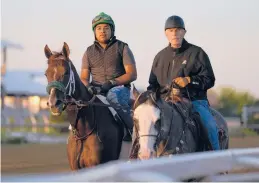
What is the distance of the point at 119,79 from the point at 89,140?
98cm

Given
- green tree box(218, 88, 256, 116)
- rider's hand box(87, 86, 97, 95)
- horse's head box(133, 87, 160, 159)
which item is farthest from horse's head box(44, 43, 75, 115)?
green tree box(218, 88, 256, 116)

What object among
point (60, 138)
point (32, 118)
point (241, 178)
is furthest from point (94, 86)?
point (32, 118)

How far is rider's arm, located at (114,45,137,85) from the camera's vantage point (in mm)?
8820

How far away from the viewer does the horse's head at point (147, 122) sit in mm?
6586

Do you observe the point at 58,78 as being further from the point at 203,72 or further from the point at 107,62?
the point at 203,72

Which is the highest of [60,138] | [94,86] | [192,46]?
[192,46]

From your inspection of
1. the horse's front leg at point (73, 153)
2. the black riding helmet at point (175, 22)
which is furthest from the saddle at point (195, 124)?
the horse's front leg at point (73, 153)

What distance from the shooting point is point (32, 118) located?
1470 inches

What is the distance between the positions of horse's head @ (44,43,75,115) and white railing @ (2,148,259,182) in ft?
14.6

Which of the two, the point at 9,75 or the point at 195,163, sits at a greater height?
the point at 195,163

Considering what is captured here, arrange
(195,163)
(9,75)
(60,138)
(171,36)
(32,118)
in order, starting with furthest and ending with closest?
(9,75), (32,118), (60,138), (171,36), (195,163)

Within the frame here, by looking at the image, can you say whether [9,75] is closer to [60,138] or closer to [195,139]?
[60,138]

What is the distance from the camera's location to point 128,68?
29.2 ft

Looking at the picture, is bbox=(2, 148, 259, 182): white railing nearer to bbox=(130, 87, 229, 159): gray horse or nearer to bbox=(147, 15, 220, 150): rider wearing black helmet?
bbox=(130, 87, 229, 159): gray horse
